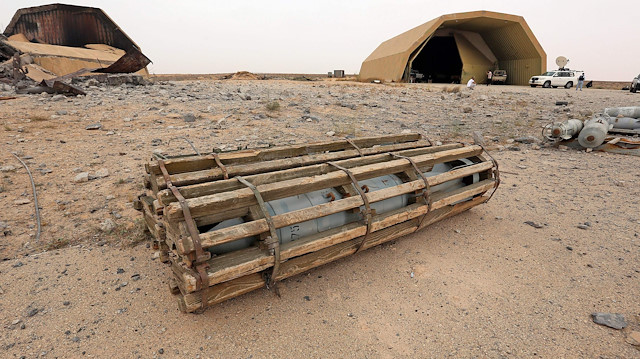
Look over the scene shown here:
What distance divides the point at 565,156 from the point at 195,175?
749cm

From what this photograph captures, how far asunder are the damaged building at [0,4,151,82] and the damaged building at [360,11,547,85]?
16.6m

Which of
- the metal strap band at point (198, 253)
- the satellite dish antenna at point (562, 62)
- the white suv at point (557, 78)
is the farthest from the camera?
the satellite dish antenna at point (562, 62)

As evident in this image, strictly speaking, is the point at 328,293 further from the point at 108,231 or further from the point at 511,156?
the point at 511,156

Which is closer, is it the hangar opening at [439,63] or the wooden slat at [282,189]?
the wooden slat at [282,189]

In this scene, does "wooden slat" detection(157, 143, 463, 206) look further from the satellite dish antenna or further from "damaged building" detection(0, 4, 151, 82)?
the satellite dish antenna

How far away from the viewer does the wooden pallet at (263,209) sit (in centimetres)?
191

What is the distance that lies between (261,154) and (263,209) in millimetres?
1163

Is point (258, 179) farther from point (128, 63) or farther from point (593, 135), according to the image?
point (128, 63)

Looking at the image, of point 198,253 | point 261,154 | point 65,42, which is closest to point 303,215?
point 198,253

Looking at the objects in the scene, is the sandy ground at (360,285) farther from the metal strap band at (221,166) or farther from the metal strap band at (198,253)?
the metal strap band at (221,166)

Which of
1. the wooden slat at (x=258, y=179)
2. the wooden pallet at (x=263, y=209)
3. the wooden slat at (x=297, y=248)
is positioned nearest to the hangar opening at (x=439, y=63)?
the wooden pallet at (x=263, y=209)

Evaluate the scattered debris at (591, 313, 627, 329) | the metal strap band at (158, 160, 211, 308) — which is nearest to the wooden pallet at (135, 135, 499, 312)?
the metal strap band at (158, 160, 211, 308)

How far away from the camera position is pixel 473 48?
83.6ft

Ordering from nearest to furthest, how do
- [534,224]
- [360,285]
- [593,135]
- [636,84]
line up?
[360,285] < [534,224] < [593,135] < [636,84]
